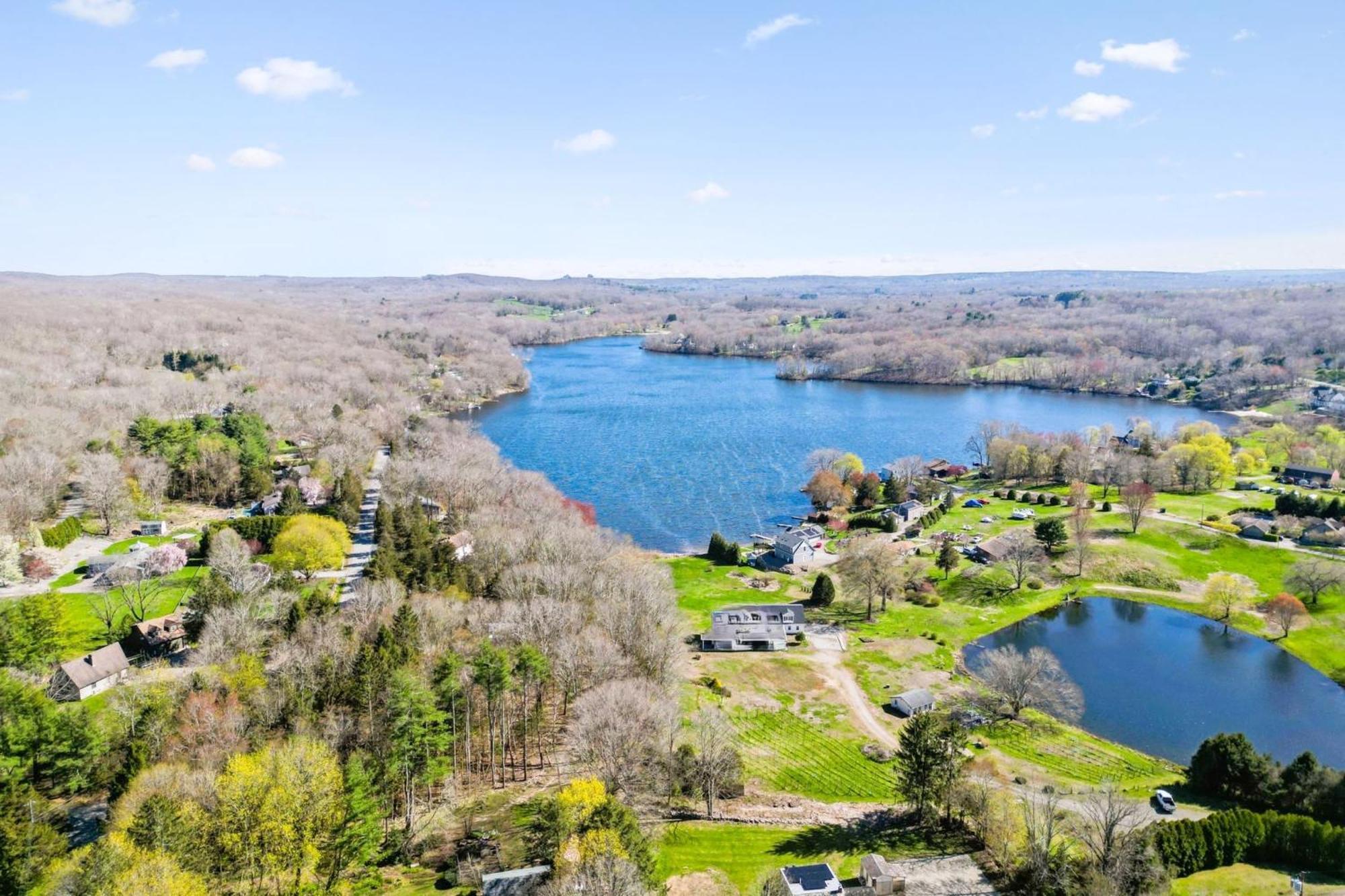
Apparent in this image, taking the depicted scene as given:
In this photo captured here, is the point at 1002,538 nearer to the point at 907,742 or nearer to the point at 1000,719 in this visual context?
the point at 1000,719

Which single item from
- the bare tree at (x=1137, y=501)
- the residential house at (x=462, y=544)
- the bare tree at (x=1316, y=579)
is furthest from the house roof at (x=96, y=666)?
the bare tree at (x=1316, y=579)

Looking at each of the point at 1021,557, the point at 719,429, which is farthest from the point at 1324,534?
the point at 719,429

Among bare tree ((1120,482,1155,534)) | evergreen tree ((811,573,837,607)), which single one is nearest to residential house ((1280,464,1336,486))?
bare tree ((1120,482,1155,534))

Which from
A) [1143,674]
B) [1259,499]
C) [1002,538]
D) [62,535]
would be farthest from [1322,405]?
[62,535]

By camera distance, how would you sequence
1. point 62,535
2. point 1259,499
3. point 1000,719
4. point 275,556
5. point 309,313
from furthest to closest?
point 309,313 → point 1259,499 → point 62,535 → point 275,556 → point 1000,719

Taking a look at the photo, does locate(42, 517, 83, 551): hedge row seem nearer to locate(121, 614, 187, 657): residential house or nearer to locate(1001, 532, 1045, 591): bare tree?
locate(121, 614, 187, 657): residential house

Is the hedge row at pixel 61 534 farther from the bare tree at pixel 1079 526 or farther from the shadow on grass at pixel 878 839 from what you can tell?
the bare tree at pixel 1079 526
